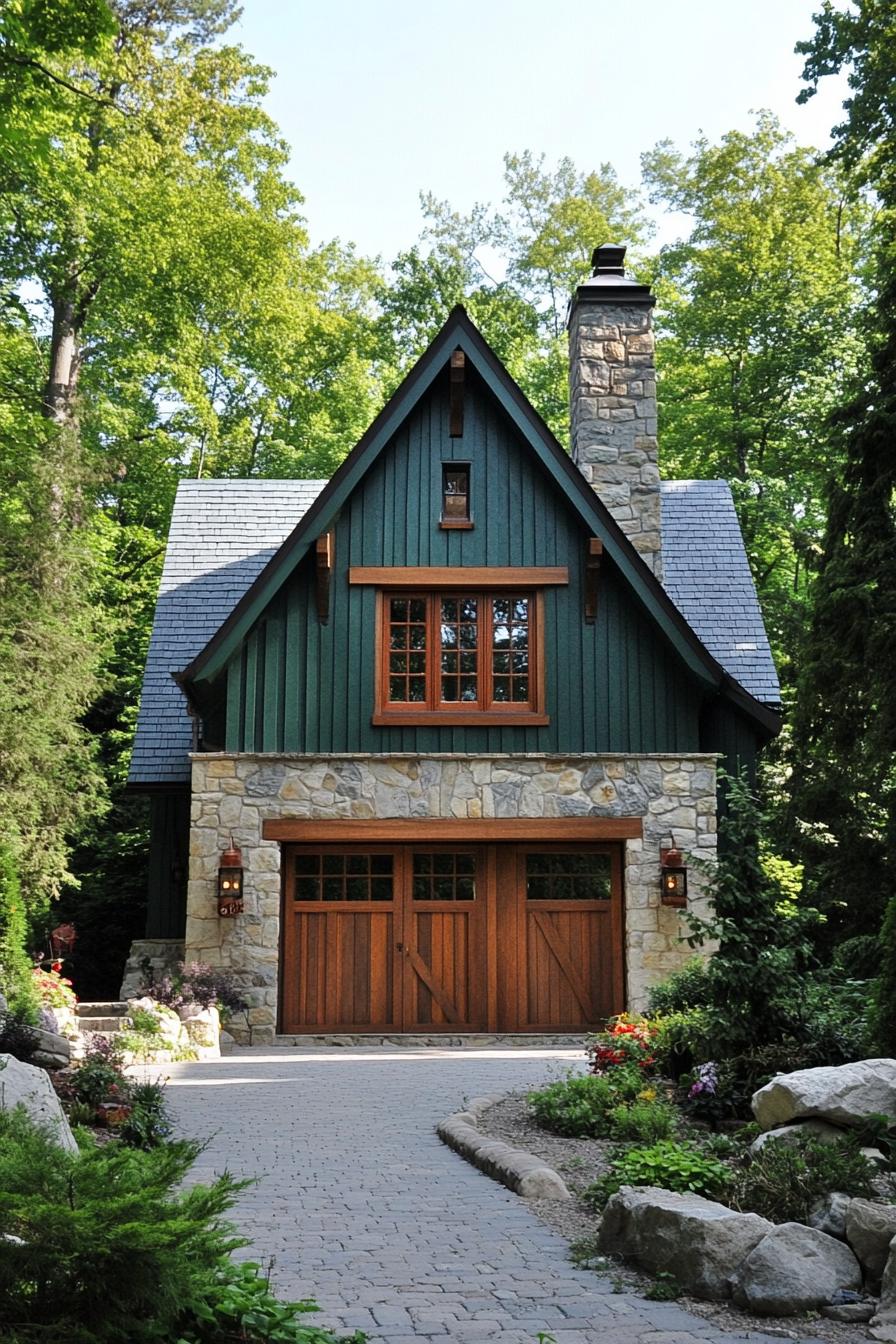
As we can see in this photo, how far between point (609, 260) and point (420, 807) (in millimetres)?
8508

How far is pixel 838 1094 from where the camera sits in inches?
262

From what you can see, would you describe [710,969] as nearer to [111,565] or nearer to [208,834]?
[208,834]

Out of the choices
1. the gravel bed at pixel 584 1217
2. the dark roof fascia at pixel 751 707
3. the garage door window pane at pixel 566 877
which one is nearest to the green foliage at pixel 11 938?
the gravel bed at pixel 584 1217

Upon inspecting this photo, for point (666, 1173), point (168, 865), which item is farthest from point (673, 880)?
point (666, 1173)

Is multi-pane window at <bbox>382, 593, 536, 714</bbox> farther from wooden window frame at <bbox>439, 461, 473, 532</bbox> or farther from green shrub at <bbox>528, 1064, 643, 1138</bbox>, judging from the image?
green shrub at <bbox>528, 1064, 643, 1138</bbox>

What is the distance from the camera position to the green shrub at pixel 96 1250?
11.3ft

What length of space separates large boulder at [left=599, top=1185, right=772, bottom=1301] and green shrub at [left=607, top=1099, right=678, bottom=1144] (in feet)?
6.75

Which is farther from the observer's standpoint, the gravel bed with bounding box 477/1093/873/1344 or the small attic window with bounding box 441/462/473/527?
the small attic window with bounding box 441/462/473/527

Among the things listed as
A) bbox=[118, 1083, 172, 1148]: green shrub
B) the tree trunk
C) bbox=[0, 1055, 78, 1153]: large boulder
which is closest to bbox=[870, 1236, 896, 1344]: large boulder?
bbox=[0, 1055, 78, 1153]: large boulder

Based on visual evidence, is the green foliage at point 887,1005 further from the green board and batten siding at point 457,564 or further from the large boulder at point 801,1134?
the green board and batten siding at point 457,564

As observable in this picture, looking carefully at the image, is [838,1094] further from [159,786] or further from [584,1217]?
[159,786]

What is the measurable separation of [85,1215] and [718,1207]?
2879mm

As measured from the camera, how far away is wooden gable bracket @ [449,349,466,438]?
16214mm

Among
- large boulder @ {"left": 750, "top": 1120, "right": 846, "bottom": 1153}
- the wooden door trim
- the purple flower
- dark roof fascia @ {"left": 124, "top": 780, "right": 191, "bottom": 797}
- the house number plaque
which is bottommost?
large boulder @ {"left": 750, "top": 1120, "right": 846, "bottom": 1153}
